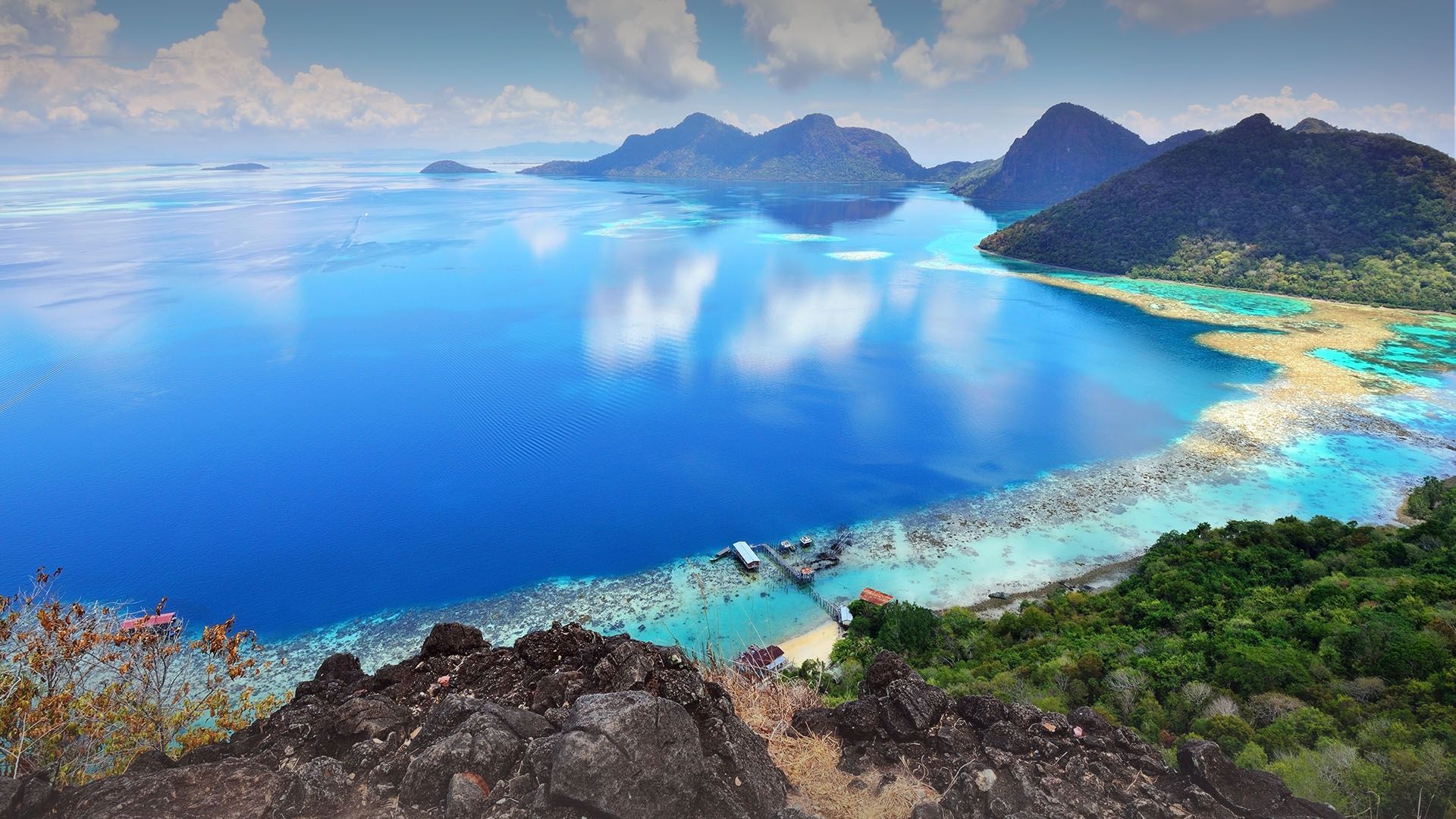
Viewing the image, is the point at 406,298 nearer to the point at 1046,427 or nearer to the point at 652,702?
the point at 1046,427

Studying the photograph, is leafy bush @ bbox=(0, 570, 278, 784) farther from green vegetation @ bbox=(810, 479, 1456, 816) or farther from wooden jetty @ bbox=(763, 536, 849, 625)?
wooden jetty @ bbox=(763, 536, 849, 625)

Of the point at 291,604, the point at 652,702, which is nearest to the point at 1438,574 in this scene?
the point at 652,702

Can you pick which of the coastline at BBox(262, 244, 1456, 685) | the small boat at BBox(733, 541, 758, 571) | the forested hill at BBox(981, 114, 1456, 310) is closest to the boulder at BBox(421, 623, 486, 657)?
the coastline at BBox(262, 244, 1456, 685)

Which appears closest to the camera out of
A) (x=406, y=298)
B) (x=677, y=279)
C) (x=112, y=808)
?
(x=112, y=808)

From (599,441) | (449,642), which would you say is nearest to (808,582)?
(599,441)

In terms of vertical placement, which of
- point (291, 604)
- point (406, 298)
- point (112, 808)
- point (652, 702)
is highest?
point (652, 702)
